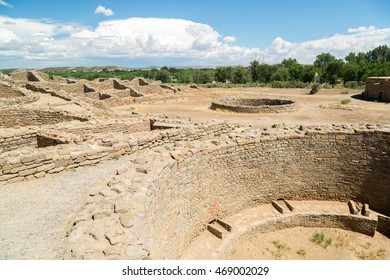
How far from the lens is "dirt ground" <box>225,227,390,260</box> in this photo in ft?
25.4

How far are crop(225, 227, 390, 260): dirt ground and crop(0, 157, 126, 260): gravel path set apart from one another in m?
4.27

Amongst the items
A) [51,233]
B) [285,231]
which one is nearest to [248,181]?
[285,231]

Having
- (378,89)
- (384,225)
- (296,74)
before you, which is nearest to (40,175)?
(384,225)

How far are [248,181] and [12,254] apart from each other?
629cm

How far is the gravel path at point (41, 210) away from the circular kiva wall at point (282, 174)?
7.37 ft

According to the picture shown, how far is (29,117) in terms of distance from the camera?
1259cm

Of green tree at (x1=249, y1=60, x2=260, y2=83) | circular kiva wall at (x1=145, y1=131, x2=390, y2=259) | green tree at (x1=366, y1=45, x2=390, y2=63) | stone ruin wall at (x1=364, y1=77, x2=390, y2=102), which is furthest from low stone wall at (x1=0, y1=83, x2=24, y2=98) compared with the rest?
green tree at (x1=366, y1=45, x2=390, y2=63)

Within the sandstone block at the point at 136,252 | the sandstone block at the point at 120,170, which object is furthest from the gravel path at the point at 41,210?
the sandstone block at the point at 136,252

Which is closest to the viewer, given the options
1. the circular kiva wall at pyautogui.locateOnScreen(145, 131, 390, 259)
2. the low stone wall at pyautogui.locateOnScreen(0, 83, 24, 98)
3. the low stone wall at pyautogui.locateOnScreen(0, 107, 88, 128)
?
the circular kiva wall at pyautogui.locateOnScreen(145, 131, 390, 259)

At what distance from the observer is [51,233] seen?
14.1 feet

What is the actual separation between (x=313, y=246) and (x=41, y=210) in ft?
23.0

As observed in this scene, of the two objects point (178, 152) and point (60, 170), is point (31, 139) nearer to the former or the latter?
point (60, 170)

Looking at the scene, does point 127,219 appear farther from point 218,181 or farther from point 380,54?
point 380,54

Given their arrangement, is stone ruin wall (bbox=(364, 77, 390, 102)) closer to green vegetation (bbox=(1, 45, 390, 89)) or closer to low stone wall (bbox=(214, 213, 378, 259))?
green vegetation (bbox=(1, 45, 390, 89))
